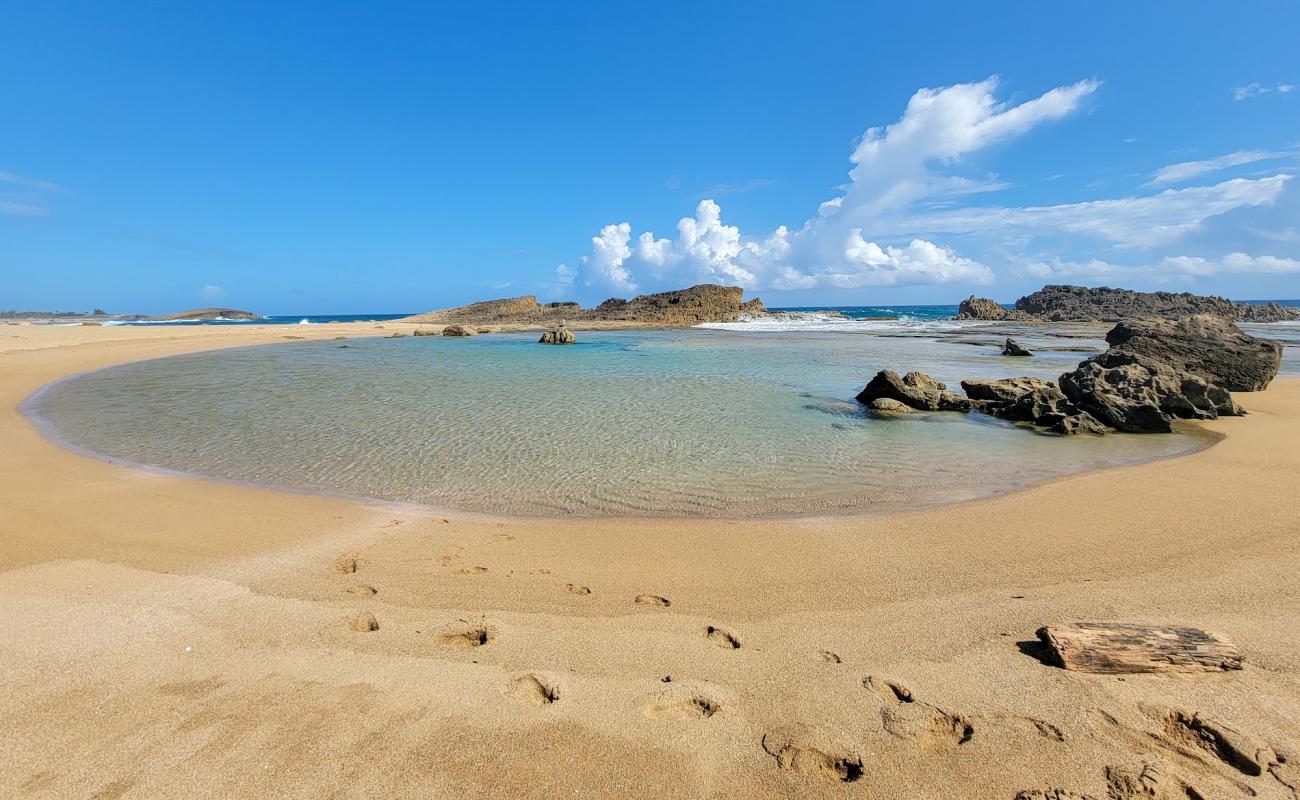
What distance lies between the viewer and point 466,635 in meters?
3.56

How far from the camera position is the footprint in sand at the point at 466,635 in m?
3.46

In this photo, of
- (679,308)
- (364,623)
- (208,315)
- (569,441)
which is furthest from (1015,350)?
(208,315)

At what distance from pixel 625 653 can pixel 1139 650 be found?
2892mm

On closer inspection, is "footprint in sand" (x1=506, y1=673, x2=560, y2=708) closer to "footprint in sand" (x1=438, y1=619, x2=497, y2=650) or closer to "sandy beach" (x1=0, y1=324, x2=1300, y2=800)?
"sandy beach" (x1=0, y1=324, x2=1300, y2=800)

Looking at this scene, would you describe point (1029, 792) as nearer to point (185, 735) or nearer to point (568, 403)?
point (185, 735)

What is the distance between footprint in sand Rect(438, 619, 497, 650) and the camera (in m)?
3.46

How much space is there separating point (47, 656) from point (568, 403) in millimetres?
9920

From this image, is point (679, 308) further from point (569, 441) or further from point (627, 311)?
point (569, 441)

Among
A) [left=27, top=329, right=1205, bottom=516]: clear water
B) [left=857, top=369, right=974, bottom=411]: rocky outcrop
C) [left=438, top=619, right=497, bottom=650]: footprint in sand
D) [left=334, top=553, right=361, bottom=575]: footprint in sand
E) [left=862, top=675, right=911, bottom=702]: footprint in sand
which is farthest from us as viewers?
[left=857, top=369, right=974, bottom=411]: rocky outcrop

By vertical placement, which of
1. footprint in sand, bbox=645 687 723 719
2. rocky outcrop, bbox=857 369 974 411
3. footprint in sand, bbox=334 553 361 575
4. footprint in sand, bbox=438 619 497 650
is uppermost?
rocky outcrop, bbox=857 369 974 411

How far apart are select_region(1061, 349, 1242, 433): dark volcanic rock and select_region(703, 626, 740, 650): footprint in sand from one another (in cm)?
1041

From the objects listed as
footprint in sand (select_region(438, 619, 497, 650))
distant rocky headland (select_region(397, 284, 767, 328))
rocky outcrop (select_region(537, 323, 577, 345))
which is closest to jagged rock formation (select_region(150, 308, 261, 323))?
distant rocky headland (select_region(397, 284, 767, 328))

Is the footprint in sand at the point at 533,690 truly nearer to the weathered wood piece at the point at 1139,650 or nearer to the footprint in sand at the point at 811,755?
the footprint in sand at the point at 811,755

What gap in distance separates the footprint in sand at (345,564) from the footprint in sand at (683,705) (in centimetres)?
286
